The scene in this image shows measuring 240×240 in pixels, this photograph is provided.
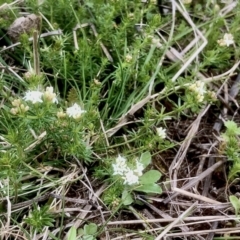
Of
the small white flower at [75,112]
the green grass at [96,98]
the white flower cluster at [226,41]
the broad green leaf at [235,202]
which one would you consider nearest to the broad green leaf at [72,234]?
the green grass at [96,98]

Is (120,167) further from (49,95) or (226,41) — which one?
(226,41)

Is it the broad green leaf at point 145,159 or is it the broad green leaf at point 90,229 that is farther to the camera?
the broad green leaf at point 145,159

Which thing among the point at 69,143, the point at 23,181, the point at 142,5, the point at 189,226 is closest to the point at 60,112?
the point at 69,143

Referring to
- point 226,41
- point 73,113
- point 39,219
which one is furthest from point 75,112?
point 226,41

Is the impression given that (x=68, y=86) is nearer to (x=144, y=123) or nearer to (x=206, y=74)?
(x=144, y=123)

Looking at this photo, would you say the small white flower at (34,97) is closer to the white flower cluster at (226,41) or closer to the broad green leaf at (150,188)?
the broad green leaf at (150,188)

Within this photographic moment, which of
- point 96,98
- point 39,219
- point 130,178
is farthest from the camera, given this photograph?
point 96,98

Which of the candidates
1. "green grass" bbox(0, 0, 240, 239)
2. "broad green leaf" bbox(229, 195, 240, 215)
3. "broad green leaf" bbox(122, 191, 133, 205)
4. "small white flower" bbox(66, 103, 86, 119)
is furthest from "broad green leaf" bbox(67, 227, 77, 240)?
"broad green leaf" bbox(229, 195, 240, 215)
